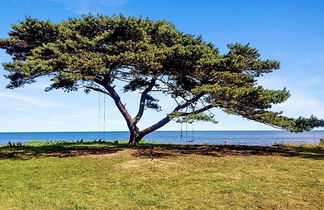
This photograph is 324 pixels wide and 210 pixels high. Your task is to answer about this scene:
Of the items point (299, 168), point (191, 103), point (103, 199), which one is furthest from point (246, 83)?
point (103, 199)

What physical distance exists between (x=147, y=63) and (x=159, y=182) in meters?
8.40

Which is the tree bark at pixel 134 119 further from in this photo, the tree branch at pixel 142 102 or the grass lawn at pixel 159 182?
the grass lawn at pixel 159 182

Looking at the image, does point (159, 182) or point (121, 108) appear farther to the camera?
point (121, 108)

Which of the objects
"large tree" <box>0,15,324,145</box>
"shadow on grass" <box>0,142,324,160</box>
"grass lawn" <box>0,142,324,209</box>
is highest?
"large tree" <box>0,15,324,145</box>

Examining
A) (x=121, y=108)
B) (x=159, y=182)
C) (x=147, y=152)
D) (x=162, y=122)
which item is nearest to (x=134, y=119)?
(x=121, y=108)

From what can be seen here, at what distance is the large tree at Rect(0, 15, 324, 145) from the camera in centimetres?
1758

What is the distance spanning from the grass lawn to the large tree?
3830 mm

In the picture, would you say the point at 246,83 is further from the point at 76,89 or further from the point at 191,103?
the point at 76,89

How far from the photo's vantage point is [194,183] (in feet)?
36.4

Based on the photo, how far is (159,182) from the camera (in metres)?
11.4

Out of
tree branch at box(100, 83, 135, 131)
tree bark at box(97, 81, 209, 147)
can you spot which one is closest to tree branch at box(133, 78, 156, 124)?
tree bark at box(97, 81, 209, 147)

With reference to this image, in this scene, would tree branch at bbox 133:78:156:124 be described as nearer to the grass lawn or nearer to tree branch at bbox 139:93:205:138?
tree branch at bbox 139:93:205:138

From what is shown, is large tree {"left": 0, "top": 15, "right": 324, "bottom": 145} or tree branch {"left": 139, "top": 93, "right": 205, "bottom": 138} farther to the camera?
tree branch {"left": 139, "top": 93, "right": 205, "bottom": 138}

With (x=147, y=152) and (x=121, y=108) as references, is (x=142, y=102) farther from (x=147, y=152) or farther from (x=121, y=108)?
(x=147, y=152)
